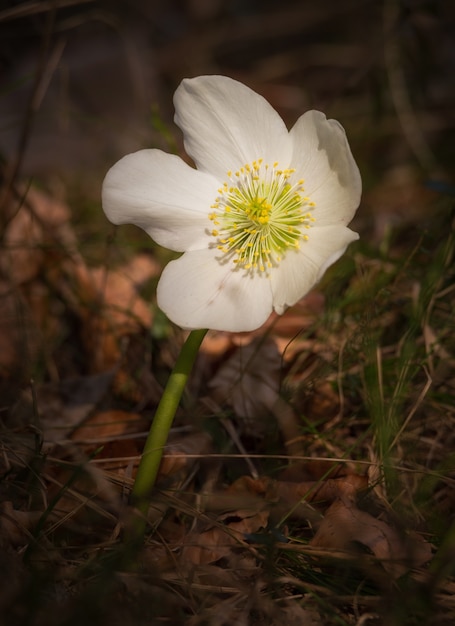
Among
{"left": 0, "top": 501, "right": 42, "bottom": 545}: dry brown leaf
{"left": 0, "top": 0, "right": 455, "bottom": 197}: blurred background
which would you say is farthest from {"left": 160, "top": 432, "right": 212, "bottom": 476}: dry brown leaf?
{"left": 0, "top": 0, "right": 455, "bottom": 197}: blurred background

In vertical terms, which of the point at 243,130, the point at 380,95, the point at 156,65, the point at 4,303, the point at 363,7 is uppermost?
the point at 363,7

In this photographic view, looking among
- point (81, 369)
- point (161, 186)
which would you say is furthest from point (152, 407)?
point (161, 186)

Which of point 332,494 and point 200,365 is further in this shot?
point 200,365

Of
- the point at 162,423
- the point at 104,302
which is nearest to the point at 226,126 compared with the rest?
the point at 162,423

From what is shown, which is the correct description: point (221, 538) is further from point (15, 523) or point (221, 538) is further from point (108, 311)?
point (108, 311)

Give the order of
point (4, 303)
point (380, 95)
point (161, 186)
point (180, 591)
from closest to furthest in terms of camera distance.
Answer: point (180, 591), point (161, 186), point (4, 303), point (380, 95)

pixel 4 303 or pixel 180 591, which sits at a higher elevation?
pixel 4 303

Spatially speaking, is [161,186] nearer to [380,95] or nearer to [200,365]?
[200,365]
